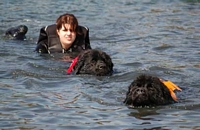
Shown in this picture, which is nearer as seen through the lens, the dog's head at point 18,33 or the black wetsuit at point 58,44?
the black wetsuit at point 58,44

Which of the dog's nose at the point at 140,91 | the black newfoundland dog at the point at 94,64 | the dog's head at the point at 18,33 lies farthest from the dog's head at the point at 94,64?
the dog's head at the point at 18,33

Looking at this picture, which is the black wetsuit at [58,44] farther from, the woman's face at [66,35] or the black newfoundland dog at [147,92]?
the black newfoundland dog at [147,92]

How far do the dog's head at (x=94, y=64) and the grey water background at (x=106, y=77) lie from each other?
7.8 inches

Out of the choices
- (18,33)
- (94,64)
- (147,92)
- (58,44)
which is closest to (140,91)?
(147,92)

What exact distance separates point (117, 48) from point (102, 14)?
5776 millimetres

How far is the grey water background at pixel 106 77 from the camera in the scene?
7657mm

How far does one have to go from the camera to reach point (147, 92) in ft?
26.3

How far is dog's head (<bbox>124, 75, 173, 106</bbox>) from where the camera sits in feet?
26.3

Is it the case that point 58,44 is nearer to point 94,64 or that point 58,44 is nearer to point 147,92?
point 94,64

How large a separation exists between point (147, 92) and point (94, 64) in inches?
107

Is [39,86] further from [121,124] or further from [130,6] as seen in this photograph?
[130,6]

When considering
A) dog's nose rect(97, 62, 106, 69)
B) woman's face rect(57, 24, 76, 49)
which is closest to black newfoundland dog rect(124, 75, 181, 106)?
dog's nose rect(97, 62, 106, 69)

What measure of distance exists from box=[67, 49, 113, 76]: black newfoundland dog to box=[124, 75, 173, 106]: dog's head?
2.34 meters

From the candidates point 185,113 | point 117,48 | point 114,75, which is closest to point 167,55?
point 117,48
